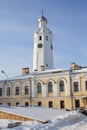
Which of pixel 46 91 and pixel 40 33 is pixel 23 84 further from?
pixel 40 33

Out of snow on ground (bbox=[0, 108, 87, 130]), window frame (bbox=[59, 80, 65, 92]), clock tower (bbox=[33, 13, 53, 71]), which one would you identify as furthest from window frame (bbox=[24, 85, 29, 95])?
snow on ground (bbox=[0, 108, 87, 130])

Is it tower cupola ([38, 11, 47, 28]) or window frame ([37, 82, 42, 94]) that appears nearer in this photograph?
window frame ([37, 82, 42, 94])

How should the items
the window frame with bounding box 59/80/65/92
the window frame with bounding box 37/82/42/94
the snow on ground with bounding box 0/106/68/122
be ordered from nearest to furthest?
1. the snow on ground with bounding box 0/106/68/122
2. the window frame with bounding box 59/80/65/92
3. the window frame with bounding box 37/82/42/94

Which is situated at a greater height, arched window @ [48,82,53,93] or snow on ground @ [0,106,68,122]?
arched window @ [48,82,53,93]

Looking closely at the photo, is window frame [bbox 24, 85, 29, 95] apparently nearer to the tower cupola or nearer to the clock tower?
the clock tower

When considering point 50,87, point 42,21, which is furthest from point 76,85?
point 42,21

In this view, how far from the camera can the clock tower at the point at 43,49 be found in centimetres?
6281

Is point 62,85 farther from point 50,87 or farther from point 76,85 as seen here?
point 76,85

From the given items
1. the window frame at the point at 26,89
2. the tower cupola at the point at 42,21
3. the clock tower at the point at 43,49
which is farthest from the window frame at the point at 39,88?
the tower cupola at the point at 42,21

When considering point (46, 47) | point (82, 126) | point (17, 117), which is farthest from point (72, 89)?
point (82, 126)

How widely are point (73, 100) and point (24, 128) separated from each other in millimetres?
29133

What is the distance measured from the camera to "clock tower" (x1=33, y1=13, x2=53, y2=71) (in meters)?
62.8

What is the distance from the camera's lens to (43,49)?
63125 mm

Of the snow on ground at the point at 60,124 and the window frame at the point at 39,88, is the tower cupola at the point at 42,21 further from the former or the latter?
the snow on ground at the point at 60,124
